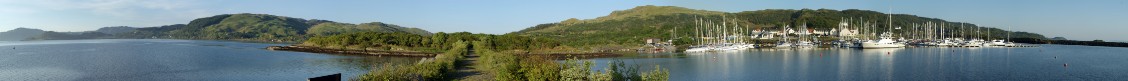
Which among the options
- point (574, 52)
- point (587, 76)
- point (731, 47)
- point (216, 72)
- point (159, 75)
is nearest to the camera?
point (587, 76)

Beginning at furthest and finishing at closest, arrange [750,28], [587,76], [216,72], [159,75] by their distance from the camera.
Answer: [750,28], [216,72], [159,75], [587,76]

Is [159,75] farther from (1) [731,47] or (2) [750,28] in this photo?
(2) [750,28]

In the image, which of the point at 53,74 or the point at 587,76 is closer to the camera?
the point at 587,76

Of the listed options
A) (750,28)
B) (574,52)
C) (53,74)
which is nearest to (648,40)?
(574,52)

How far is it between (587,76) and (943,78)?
36.0 m

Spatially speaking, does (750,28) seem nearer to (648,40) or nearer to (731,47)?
(648,40)

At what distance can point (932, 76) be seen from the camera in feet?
181

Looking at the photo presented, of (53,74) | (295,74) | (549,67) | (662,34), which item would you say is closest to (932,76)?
(549,67)

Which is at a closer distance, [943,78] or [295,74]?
[943,78]

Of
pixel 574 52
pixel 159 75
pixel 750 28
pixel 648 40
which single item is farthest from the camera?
pixel 750 28

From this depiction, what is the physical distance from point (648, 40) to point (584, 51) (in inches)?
1370

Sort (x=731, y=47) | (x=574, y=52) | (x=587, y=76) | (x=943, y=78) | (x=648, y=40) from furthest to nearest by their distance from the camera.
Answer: (x=648, y=40) → (x=731, y=47) → (x=574, y=52) → (x=943, y=78) → (x=587, y=76)

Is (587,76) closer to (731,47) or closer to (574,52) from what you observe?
(574,52)

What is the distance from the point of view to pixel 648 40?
132 metres
